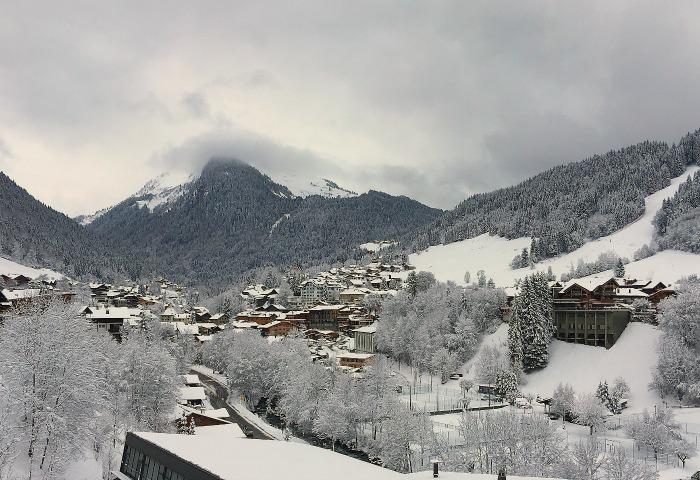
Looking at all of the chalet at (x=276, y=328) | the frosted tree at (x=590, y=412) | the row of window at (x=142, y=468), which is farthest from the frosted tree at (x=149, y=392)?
the chalet at (x=276, y=328)

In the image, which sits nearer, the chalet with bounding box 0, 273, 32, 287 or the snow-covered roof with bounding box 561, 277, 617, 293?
the snow-covered roof with bounding box 561, 277, 617, 293

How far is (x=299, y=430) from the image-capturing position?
74.6 metres

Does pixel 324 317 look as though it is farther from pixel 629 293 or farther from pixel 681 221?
pixel 681 221

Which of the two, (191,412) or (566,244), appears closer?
(191,412)

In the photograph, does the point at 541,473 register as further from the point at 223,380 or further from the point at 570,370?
the point at 223,380

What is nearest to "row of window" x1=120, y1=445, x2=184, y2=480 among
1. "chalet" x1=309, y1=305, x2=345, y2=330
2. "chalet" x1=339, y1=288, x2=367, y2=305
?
"chalet" x1=309, y1=305, x2=345, y2=330

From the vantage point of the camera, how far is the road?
70.7 metres

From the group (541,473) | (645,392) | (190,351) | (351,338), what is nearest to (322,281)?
(351,338)

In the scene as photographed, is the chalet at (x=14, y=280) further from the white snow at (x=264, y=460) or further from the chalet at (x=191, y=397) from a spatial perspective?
the white snow at (x=264, y=460)

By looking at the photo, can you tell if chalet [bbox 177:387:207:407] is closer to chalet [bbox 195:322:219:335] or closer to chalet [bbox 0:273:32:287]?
chalet [bbox 195:322:219:335]

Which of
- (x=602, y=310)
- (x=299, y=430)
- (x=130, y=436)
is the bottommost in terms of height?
(x=299, y=430)

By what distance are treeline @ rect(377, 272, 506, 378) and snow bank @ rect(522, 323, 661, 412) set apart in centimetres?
1381

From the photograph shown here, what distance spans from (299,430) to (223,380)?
33902mm

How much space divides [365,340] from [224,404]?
4024cm
